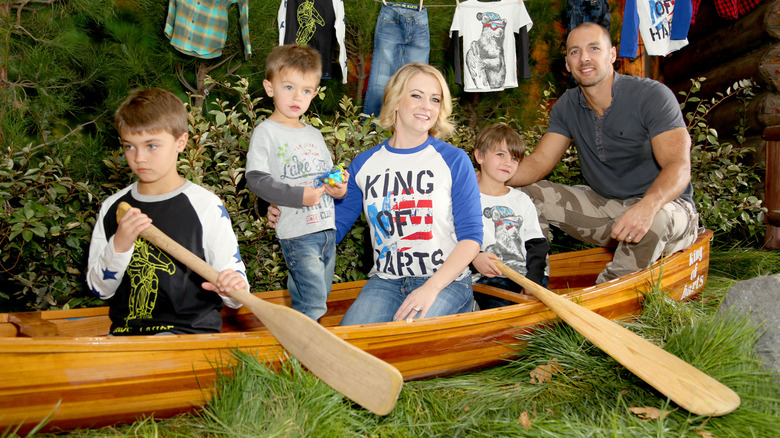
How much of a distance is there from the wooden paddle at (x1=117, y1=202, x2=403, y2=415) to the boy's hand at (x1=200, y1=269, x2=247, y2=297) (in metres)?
0.02

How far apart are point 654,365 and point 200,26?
145 inches

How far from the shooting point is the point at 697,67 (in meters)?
5.51

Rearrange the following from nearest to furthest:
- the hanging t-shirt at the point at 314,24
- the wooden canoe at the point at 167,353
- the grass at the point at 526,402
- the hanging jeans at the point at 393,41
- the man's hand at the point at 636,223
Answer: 1. the wooden canoe at the point at 167,353
2. the grass at the point at 526,402
3. the man's hand at the point at 636,223
4. the hanging t-shirt at the point at 314,24
5. the hanging jeans at the point at 393,41

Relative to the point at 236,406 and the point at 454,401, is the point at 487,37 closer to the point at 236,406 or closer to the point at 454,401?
the point at 454,401

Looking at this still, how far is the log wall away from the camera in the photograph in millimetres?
3826

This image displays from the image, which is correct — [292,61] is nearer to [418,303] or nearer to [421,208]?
[421,208]

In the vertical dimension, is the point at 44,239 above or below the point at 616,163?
below

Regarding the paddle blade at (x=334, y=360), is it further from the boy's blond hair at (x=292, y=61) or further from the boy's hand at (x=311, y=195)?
the boy's blond hair at (x=292, y=61)

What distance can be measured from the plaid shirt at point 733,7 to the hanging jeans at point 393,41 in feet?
8.48

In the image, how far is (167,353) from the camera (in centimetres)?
149

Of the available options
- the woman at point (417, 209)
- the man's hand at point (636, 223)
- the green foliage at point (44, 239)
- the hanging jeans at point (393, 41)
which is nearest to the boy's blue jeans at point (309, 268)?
the woman at point (417, 209)

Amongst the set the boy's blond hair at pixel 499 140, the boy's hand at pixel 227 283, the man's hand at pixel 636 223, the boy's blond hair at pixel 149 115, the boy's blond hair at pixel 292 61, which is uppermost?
the boy's blond hair at pixel 292 61

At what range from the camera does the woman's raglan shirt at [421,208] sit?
204 centimetres

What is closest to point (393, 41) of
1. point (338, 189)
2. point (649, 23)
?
point (649, 23)
